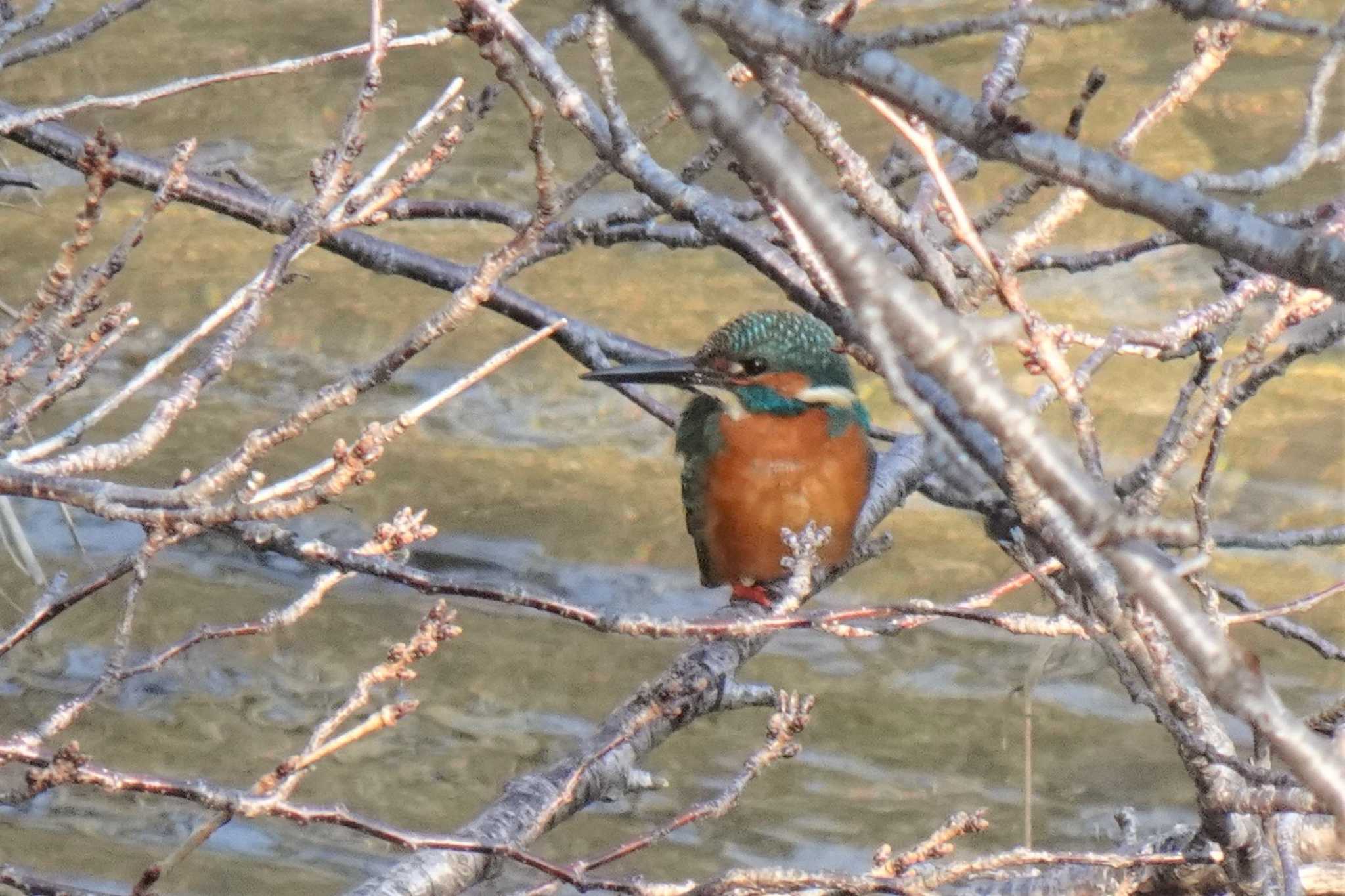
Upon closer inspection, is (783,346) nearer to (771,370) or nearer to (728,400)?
(771,370)

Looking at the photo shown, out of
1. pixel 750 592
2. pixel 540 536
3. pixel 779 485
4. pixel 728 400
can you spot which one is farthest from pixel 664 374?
pixel 540 536

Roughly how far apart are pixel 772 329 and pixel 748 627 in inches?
69.9

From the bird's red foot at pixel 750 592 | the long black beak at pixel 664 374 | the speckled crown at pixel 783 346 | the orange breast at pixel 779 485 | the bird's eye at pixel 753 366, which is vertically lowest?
the bird's red foot at pixel 750 592

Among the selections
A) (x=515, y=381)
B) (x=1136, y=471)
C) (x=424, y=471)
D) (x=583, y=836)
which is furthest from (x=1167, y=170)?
(x=1136, y=471)

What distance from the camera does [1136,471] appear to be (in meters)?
1.51

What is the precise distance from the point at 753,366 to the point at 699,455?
20 centimetres

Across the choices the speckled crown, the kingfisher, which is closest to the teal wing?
the kingfisher

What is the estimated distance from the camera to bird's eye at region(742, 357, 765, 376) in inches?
124

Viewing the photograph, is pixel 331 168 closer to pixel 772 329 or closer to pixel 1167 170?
pixel 772 329

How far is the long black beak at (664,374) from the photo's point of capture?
282cm

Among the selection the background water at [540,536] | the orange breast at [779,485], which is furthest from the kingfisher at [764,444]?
the background water at [540,536]

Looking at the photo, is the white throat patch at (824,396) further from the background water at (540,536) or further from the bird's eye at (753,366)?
the background water at (540,536)

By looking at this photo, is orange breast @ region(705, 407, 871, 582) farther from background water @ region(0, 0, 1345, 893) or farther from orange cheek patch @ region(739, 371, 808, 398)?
background water @ region(0, 0, 1345, 893)

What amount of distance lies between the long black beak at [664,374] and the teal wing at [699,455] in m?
0.07
